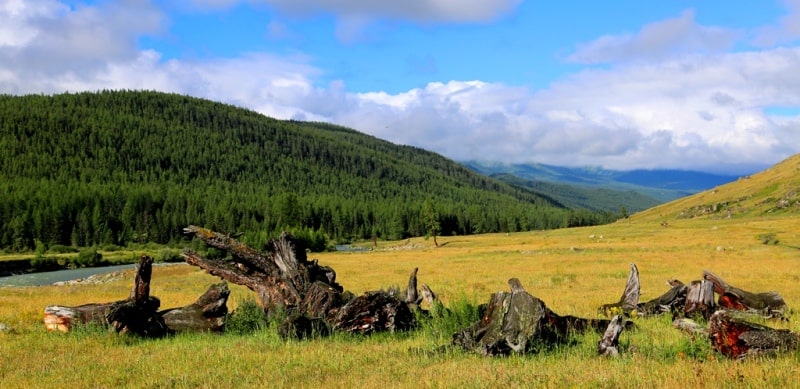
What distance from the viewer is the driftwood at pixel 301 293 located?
13.6 metres

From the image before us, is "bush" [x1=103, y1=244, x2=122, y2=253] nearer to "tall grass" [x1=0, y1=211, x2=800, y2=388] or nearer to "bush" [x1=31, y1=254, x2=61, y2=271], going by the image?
"bush" [x1=31, y1=254, x2=61, y2=271]

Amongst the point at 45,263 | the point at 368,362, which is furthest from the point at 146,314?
the point at 45,263

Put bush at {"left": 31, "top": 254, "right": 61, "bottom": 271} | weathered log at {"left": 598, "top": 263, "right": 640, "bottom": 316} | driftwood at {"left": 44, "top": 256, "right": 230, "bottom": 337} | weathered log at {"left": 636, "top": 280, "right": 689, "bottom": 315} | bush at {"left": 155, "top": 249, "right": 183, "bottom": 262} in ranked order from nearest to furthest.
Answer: driftwood at {"left": 44, "top": 256, "right": 230, "bottom": 337} < weathered log at {"left": 636, "top": 280, "right": 689, "bottom": 315} < weathered log at {"left": 598, "top": 263, "right": 640, "bottom": 316} < bush at {"left": 31, "top": 254, "right": 61, "bottom": 271} < bush at {"left": 155, "top": 249, "right": 183, "bottom": 262}

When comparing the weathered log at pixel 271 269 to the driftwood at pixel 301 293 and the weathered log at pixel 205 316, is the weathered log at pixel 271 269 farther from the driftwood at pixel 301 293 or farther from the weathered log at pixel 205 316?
the weathered log at pixel 205 316

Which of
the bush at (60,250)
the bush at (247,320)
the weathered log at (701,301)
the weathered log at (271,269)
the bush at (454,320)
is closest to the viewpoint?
the bush at (454,320)

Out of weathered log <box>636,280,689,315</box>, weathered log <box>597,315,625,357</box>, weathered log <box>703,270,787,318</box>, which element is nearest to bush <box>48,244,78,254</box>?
weathered log <box>636,280,689,315</box>

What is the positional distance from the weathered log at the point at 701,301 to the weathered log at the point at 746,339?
203 inches

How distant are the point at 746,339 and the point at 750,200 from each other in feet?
437

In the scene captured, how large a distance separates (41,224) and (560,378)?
170 meters

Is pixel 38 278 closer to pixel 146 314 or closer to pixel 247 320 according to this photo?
pixel 146 314

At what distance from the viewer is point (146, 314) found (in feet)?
47.6

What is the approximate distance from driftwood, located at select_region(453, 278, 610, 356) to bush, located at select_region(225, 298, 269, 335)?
19.9 feet

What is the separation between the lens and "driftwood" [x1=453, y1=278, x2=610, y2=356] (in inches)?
415

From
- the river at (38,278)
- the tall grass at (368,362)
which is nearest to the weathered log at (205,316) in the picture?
the tall grass at (368,362)
